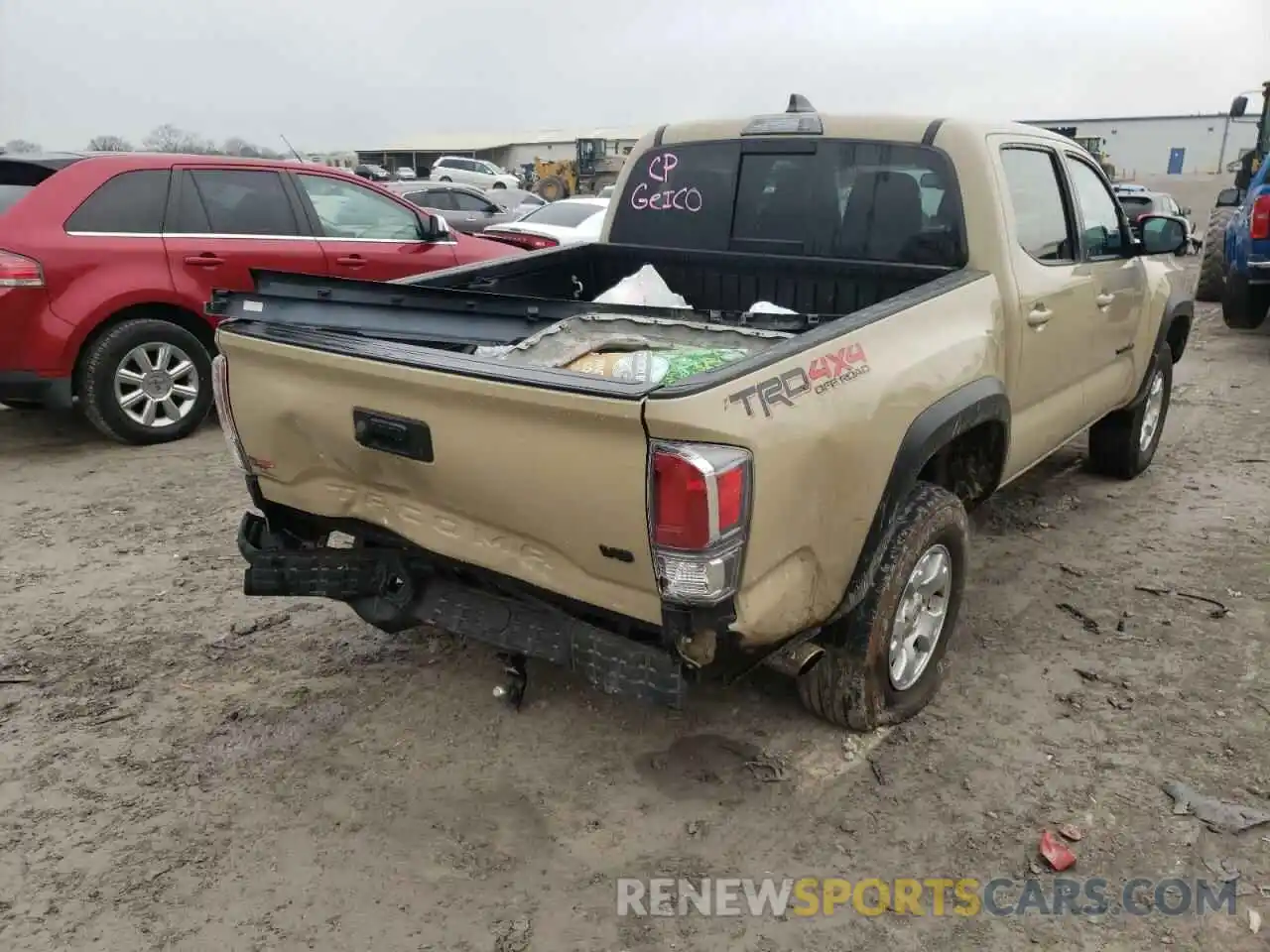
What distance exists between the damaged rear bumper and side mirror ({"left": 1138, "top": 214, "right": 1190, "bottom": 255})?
351cm

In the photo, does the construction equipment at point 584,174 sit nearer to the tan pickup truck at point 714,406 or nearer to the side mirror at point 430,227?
the side mirror at point 430,227

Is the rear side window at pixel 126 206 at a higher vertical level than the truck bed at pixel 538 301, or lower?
higher

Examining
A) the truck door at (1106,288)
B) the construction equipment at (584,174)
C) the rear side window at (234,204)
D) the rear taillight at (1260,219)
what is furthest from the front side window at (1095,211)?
the construction equipment at (584,174)

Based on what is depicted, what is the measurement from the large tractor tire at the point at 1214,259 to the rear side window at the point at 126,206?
10.7 m

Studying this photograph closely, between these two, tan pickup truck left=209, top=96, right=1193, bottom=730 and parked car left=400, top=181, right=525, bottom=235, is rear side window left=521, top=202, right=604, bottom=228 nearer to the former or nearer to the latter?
parked car left=400, top=181, right=525, bottom=235

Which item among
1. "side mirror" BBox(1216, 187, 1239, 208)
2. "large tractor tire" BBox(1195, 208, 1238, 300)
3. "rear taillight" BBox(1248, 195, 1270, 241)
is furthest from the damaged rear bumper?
"side mirror" BBox(1216, 187, 1239, 208)

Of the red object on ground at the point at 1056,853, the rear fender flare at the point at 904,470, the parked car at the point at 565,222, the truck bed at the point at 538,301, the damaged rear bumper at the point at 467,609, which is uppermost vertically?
the truck bed at the point at 538,301

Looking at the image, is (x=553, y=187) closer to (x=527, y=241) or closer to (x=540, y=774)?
(x=527, y=241)

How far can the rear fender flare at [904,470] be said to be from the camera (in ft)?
9.05

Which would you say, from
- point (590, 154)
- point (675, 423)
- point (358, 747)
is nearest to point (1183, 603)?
point (675, 423)

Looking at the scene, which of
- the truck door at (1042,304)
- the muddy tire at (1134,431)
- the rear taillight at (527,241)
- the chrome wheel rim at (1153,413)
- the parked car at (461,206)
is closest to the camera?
the truck door at (1042,304)

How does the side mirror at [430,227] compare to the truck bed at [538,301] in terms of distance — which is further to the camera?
the side mirror at [430,227]

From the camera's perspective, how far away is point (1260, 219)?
341 inches

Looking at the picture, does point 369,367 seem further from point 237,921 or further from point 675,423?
point 237,921
